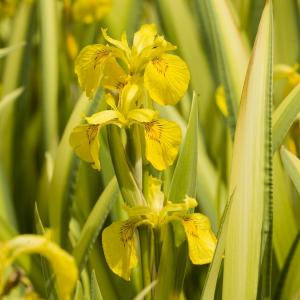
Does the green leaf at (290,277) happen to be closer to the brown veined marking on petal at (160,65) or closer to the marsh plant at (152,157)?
the marsh plant at (152,157)

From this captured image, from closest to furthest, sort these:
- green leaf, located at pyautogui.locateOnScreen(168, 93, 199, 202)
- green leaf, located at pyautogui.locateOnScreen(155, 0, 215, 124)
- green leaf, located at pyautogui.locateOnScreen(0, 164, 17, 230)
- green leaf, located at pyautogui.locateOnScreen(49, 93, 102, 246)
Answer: green leaf, located at pyautogui.locateOnScreen(168, 93, 199, 202)
green leaf, located at pyautogui.locateOnScreen(49, 93, 102, 246)
green leaf, located at pyautogui.locateOnScreen(0, 164, 17, 230)
green leaf, located at pyautogui.locateOnScreen(155, 0, 215, 124)

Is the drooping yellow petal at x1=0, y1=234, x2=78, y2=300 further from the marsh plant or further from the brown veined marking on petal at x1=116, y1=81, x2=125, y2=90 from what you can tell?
the brown veined marking on petal at x1=116, y1=81, x2=125, y2=90

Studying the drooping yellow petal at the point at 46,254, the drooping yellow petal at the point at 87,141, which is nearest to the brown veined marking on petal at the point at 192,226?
the drooping yellow petal at the point at 87,141

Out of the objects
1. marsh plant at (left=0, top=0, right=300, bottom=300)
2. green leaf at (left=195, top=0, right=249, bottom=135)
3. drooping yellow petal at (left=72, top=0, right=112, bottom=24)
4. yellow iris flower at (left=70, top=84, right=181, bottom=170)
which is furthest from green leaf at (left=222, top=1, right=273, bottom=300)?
drooping yellow petal at (left=72, top=0, right=112, bottom=24)

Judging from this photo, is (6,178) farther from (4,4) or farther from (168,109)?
(4,4)

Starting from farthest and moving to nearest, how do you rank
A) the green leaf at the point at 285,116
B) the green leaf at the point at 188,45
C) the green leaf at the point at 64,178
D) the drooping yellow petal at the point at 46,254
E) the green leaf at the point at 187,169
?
the green leaf at the point at 188,45 → the green leaf at the point at 64,178 → the green leaf at the point at 285,116 → the green leaf at the point at 187,169 → the drooping yellow petal at the point at 46,254

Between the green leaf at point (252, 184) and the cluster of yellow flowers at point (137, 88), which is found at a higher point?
the cluster of yellow flowers at point (137, 88)

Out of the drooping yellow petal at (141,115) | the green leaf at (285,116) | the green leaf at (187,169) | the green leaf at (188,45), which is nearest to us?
the drooping yellow petal at (141,115)
